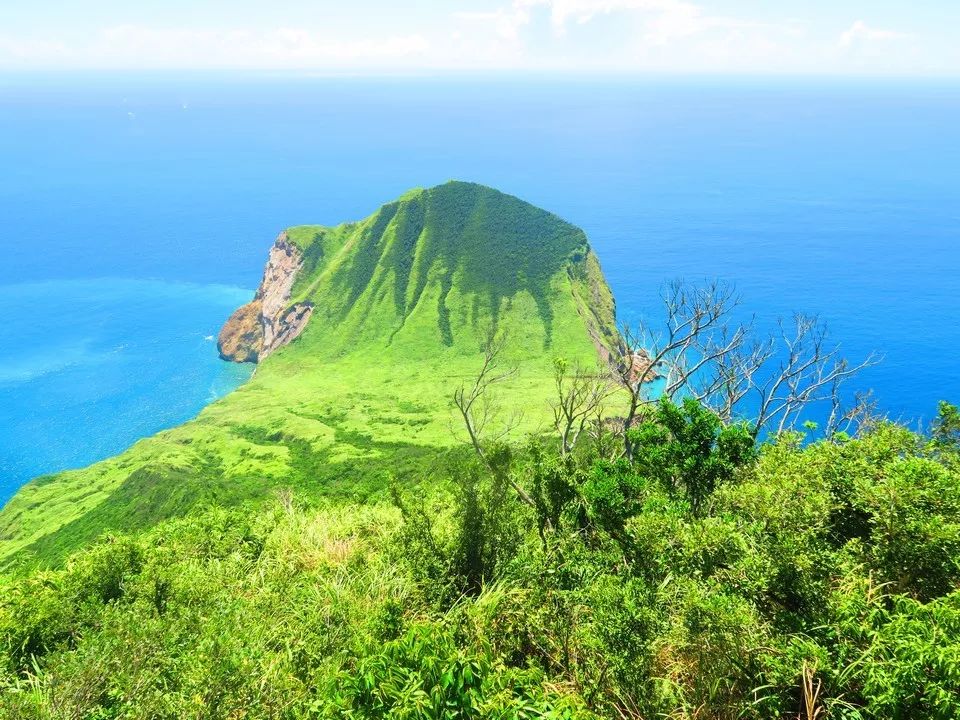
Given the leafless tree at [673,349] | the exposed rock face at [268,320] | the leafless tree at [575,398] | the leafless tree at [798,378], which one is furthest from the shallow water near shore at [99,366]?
the leafless tree at [798,378]

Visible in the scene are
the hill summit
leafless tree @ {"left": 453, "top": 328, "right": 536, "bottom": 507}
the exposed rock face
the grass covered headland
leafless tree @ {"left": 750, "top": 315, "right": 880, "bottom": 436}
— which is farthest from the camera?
the exposed rock face

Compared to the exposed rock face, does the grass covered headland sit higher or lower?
higher

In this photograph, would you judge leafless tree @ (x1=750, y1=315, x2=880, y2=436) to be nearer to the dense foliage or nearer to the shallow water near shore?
the dense foliage

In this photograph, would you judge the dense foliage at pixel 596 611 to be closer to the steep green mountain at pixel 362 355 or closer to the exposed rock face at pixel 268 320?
the steep green mountain at pixel 362 355

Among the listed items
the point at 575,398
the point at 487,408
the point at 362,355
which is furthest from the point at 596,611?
the point at 362,355

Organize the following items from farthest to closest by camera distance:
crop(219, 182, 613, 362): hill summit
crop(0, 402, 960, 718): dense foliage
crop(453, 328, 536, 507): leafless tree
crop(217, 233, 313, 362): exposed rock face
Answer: crop(217, 233, 313, 362): exposed rock face
crop(219, 182, 613, 362): hill summit
crop(453, 328, 536, 507): leafless tree
crop(0, 402, 960, 718): dense foliage

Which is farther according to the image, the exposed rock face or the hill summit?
the exposed rock face

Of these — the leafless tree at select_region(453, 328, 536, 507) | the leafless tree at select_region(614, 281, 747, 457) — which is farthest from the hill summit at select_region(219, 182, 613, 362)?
the leafless tree at select_region(614, 281, 747, 457)

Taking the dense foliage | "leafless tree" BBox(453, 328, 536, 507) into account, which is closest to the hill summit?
"leafless tree" BBox(453, 328, 536, 507)
